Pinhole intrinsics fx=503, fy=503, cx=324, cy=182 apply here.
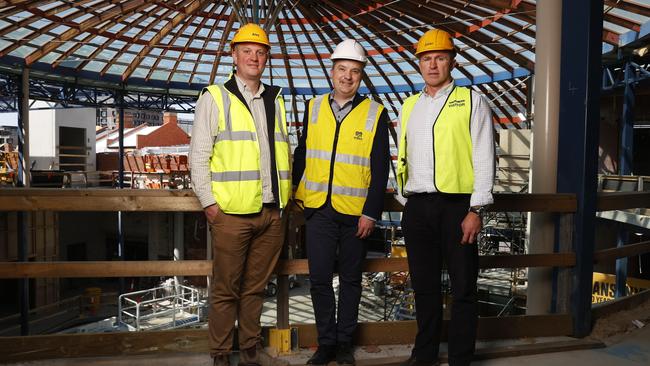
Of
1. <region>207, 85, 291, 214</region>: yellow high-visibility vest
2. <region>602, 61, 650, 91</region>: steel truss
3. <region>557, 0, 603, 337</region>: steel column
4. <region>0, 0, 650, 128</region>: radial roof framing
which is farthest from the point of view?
<region>602, 61, 650, 91</region>: steel truss

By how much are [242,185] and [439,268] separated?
4.02 ft

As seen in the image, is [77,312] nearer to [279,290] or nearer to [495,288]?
[495,288]

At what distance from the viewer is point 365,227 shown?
287 centimetres

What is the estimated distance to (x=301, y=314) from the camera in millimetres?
17109

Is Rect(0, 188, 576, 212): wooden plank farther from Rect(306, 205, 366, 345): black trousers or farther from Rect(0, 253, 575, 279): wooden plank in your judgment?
Rect(306, 205, 366, 345): black trousers

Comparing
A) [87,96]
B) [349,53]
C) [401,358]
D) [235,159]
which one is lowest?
[401,358]

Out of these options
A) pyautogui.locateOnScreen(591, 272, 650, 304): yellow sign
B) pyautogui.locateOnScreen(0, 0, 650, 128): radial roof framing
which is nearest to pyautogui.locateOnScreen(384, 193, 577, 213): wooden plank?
pyautogui.locateOnScreen(0, 0, 650, 128): radial roof framing

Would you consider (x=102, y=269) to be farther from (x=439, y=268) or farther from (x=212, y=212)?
(x=439, y=268)

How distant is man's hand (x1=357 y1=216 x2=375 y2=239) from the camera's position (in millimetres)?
2857

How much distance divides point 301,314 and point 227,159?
49.3 feet

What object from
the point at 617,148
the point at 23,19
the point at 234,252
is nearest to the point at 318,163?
the point at 234,252

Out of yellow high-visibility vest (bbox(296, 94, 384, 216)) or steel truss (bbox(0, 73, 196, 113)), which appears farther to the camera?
steel truss (bbox(0, 73, 196, 113))

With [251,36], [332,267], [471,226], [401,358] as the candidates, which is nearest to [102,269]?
[332,267]

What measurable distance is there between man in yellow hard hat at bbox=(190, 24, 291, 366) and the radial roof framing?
8028 millimetres
